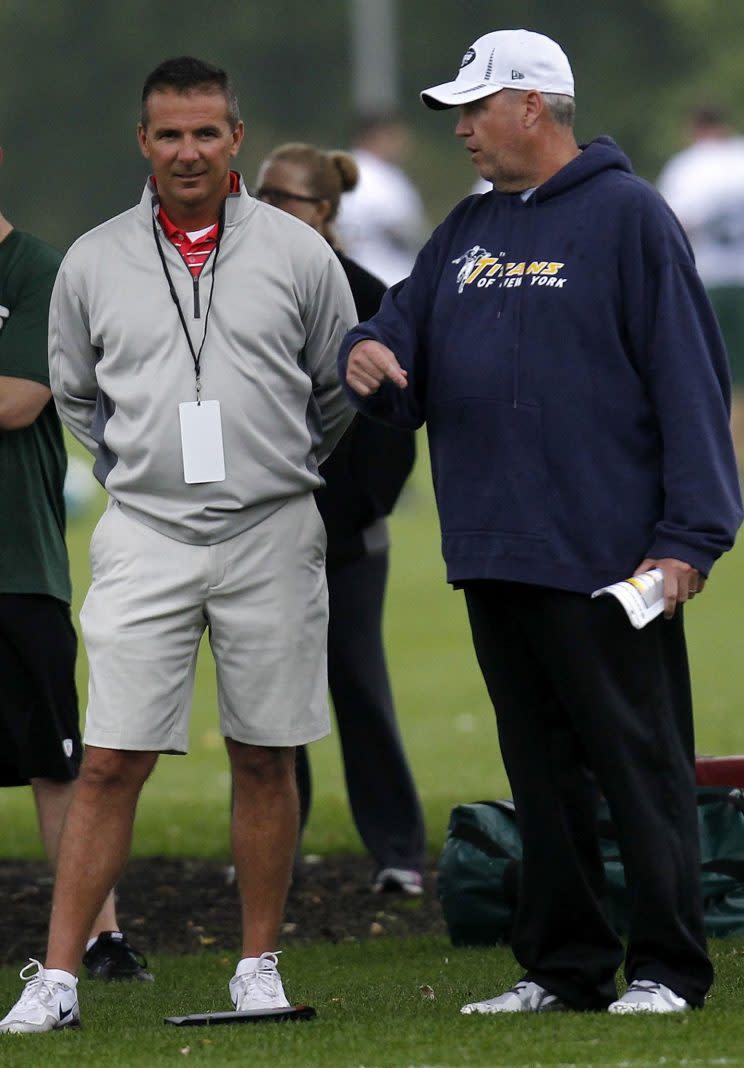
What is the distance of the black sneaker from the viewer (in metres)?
6.17

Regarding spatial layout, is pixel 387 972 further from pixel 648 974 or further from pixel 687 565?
pixel 687 565

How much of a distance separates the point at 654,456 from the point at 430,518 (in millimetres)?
15746

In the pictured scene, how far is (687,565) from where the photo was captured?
4848 millimetres

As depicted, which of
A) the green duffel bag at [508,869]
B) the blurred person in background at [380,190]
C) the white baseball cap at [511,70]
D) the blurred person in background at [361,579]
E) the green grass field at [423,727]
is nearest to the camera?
the white baseball cap at [511,70]

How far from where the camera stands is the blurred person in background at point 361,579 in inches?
277

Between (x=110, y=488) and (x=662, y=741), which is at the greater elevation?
(x=110, y=488)

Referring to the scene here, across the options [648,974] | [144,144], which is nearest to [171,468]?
[144,144]

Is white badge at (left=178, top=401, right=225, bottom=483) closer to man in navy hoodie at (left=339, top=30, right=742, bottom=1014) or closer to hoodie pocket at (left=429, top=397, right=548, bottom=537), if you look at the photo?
man in navy hoodie at (left=339, top=30, right=742, bottom=1014)

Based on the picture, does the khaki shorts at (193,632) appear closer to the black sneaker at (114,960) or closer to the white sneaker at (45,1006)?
the white sneaker at (45,1006)

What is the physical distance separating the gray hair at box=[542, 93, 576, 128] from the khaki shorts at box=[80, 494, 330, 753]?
1041 millimetres

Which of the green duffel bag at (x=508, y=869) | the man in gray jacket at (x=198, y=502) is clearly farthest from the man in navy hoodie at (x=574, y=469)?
the green duffel bag at (x=508, y=869)

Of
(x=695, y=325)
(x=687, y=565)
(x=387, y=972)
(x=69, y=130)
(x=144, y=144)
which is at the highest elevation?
(x=69, y=130)

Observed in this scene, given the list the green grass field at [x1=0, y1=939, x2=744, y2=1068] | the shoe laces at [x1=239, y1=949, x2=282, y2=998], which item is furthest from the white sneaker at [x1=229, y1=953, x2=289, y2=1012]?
the green grass field at [x1=0, y1=939, x2=744, y2=1068]

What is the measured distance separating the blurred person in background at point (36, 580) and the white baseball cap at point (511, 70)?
4.67ft
